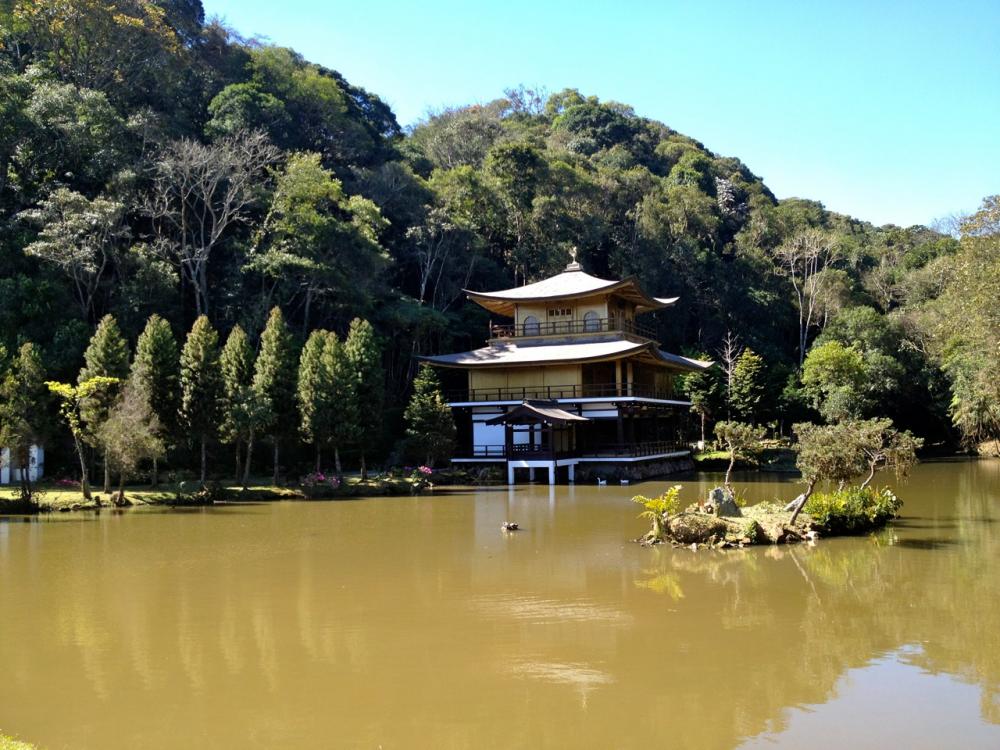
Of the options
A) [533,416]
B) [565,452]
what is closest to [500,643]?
[533,416]

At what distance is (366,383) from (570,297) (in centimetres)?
1100

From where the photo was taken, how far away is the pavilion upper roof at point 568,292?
36875 millimetres

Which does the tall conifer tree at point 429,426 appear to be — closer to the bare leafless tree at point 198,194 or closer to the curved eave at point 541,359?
the curved eave at point 541,359

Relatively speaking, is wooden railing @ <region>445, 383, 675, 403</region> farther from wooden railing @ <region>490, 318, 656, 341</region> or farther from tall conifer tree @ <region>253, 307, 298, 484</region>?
tall conifer tree @ <region>253, 307, 298, 484</region>

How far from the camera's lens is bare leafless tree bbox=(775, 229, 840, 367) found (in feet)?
172

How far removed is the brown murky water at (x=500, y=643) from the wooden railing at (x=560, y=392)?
17225mm

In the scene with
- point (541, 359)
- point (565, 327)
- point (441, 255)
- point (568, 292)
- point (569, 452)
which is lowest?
point (569, 452)

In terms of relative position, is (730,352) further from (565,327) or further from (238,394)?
(238,394)

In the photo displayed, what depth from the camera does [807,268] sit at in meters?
56.5

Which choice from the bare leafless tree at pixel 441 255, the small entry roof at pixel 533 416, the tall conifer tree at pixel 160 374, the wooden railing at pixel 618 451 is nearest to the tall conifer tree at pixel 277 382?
the tall conifer tree at pixel 160 374

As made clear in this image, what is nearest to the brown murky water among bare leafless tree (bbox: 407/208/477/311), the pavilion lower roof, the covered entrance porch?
the covered entrance porch

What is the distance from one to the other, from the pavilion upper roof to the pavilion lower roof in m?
2.17

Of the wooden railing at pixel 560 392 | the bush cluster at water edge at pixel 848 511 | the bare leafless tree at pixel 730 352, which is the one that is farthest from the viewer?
the bare leafless tree at pixel 730 352

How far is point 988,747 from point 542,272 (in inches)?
1704
